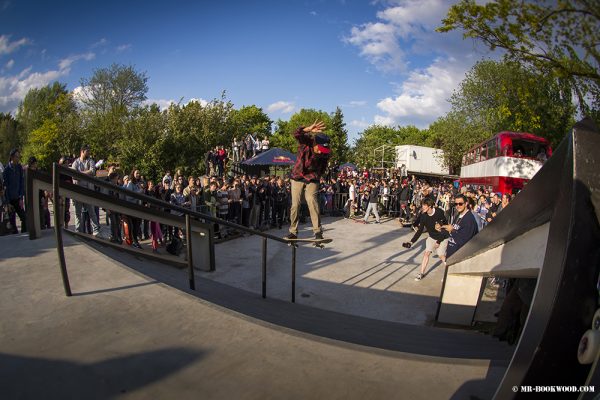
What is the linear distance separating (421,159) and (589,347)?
6033 cm

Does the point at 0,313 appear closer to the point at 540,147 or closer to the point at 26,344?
the point at 26,344

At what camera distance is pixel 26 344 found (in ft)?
8.77

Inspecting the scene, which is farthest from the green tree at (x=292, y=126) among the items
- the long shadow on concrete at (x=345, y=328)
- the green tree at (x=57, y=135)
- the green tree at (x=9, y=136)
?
the long shadow on concrete at (x=345, y=328)

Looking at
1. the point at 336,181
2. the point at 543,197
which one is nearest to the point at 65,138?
the point at 336,181

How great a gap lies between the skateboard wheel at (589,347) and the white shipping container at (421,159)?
57.8m

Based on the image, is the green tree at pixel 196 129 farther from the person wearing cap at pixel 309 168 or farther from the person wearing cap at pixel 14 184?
the person wearing cap at pixel 309 168

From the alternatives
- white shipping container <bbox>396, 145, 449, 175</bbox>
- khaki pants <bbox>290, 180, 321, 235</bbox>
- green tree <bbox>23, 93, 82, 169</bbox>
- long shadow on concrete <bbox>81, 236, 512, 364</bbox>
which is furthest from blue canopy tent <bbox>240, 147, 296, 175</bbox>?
white shipping container <bbox>396, 145, 449, 175</bbox>

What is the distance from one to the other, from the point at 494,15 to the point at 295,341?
14.2 metres

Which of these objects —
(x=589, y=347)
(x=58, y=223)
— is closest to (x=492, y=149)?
(x=589, y=347)

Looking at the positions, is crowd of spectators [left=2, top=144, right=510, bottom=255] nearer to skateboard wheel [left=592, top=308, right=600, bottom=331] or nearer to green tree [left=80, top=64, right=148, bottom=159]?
skateboard wheel [left=592, top=308, right=600, bottom=331]

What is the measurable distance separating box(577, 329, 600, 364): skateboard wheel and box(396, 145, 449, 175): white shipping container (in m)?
57.8

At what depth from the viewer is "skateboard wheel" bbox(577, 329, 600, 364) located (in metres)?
1.93

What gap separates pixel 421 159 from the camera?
194 feet

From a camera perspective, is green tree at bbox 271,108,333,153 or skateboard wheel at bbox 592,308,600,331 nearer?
skateboard wheel at bbox 592,308,600,331
